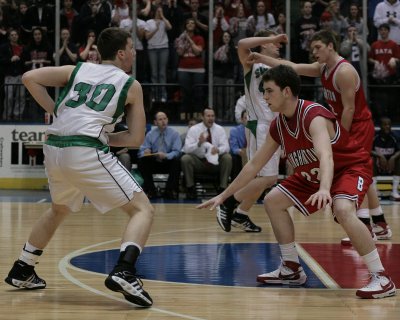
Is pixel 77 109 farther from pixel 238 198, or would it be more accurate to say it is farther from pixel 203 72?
pixel 203 72

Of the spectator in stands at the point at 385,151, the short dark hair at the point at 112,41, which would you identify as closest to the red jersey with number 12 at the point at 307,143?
the short dark hair at the point at 112,41

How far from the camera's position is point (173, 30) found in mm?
15281

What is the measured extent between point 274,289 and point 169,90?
9.94m

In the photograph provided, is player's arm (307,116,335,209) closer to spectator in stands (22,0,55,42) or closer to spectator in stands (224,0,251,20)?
spectator in stands (224,0,251,20)

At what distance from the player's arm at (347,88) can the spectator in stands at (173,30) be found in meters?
8.10

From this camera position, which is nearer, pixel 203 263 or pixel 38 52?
pixel 203 263

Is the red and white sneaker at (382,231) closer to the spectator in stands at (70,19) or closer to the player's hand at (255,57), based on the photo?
the player's hand at (255,57)

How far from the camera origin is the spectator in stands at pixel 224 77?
1526 cm

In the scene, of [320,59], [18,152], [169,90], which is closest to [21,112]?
[18,152]

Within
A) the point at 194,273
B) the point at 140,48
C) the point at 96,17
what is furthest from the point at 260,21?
the point at 194,273

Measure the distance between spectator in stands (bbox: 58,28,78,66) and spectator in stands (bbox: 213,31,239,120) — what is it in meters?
2.35

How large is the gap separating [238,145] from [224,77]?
1981 millimetres

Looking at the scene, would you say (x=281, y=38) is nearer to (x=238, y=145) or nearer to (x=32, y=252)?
(x=32, y=252)

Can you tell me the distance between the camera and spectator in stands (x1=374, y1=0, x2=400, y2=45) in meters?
15.1
